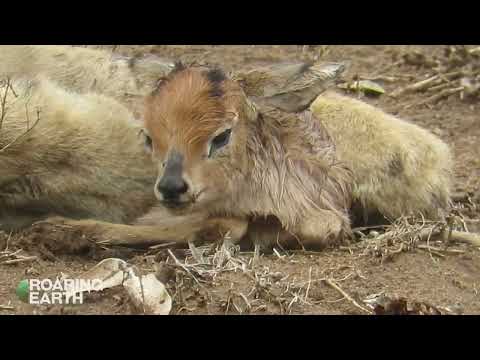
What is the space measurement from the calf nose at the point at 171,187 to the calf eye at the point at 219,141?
15.2 inches

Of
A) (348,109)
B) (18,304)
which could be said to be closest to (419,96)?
(348,109)

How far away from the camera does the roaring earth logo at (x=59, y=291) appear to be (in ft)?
16.0

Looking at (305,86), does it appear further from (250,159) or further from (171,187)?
(171,187)

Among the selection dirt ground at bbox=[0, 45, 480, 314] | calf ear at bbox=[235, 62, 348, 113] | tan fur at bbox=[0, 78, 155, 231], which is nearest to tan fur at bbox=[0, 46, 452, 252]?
tan fur at bbox=[0, 78, 155, 231]

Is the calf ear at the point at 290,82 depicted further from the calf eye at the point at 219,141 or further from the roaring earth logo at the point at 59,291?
the roaring earth logo at the point at 59,291

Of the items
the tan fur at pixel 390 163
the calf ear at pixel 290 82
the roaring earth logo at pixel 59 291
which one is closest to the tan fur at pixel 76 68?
the calf ear at pixel 290 82

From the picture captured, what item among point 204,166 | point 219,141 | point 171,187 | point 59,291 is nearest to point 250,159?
point 219,141

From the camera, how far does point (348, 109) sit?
24.1ft

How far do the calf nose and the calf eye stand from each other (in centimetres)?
39

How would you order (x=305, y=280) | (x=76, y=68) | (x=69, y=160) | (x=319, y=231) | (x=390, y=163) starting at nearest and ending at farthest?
1. (x=305, y=280)
2. (x=69, y=160)
3. (x=319, y=231)
4. (x=390, y=163)
5. (x=76, y=68)

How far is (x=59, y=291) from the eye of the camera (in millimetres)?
4953

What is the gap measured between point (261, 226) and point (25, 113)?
1.76 meters

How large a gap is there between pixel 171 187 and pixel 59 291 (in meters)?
1.01

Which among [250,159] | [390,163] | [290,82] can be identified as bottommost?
[390,163]
